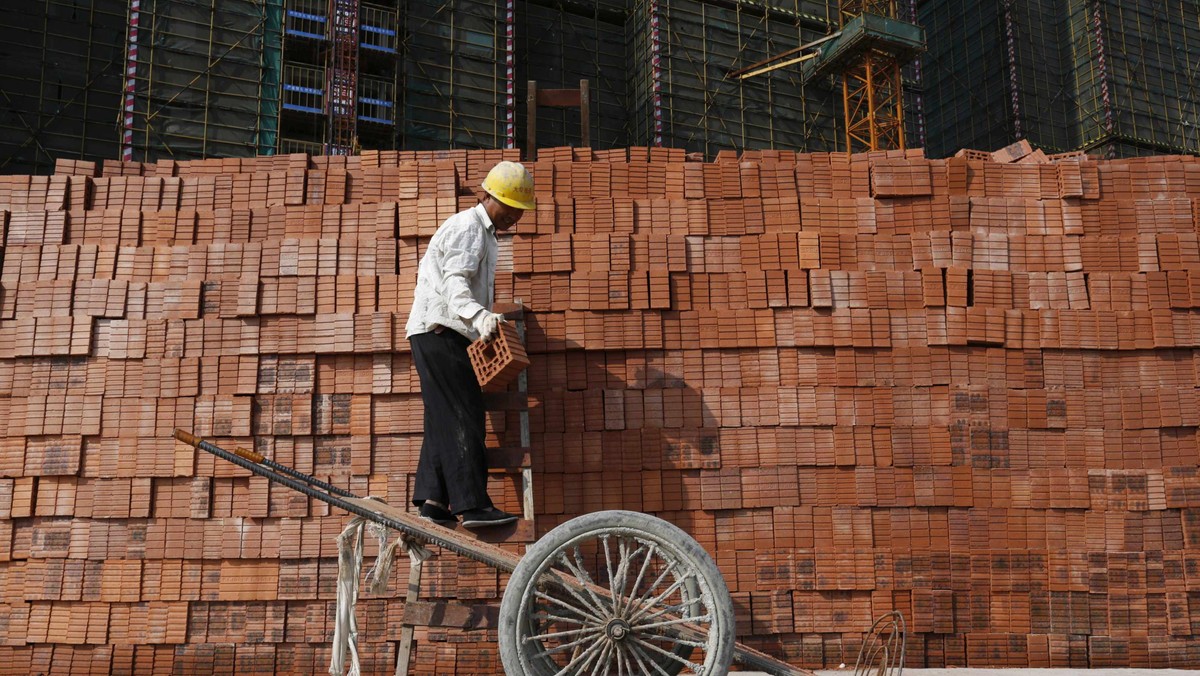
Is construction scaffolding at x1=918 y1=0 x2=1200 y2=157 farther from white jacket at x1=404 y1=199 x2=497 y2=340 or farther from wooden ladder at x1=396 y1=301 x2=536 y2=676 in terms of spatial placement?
white jacket at x1=404 y1=199 x2=497 y2=340

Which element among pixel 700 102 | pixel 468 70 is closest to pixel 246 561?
pixel 468 70

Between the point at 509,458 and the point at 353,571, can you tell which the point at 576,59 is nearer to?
the point at 509,458

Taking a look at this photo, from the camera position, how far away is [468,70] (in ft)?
111

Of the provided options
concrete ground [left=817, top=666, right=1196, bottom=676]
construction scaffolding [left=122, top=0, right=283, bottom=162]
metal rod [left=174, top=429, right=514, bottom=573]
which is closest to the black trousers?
metal rod [left=174, top=429, right=514, bottom=573]

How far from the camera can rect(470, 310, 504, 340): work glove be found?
16.8 ft

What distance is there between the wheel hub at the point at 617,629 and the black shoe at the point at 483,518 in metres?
0.91

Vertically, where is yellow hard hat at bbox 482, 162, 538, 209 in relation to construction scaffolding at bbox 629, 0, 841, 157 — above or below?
below

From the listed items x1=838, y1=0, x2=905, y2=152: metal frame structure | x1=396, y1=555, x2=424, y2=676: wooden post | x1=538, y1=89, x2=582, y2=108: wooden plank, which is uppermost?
x1=838, y1=0, x2=905, y2=152: metal frame structure

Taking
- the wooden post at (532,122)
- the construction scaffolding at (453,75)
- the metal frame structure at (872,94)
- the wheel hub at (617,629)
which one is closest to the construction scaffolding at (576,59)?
the construction scaffolding at (453,75)

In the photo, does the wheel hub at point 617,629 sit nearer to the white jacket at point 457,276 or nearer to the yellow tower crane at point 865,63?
the white jacket at point 457,276

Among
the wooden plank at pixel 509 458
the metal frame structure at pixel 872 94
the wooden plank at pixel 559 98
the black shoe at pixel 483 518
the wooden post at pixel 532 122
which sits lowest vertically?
the black shoe at pixel 483 518

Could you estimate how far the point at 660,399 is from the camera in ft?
22.5

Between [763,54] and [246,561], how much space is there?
36096mm

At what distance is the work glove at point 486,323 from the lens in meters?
5.11
